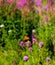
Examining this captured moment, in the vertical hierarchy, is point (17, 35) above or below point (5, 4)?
below

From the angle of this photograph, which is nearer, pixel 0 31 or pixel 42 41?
pixel 42 41

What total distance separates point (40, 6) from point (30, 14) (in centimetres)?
29

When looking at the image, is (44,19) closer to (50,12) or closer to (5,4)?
(50,12)

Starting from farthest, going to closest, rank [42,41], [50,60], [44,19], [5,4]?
[5,4] → [44,19] → [42,41] → [50,60]

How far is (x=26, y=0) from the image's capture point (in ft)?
17.9

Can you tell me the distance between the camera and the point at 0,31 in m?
5.23

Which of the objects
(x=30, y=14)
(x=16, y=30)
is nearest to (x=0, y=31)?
(x=16, y=30)

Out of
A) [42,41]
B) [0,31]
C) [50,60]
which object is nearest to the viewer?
[50,60]

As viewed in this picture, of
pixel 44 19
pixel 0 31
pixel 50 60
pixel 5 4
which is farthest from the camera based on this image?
pixel 5 4

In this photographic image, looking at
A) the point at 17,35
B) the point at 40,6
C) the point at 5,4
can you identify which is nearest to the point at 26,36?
the point at 17,35

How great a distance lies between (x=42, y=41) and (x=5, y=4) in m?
1.41

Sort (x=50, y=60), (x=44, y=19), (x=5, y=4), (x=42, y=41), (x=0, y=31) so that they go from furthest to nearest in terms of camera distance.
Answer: (x=5, y=4), (x=0, y=31), (x=44, y=19), (x=42, y=41), (x=50, y=60)

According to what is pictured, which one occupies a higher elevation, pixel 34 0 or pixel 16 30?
pixel 34 0

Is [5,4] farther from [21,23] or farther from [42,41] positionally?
[42,41]
